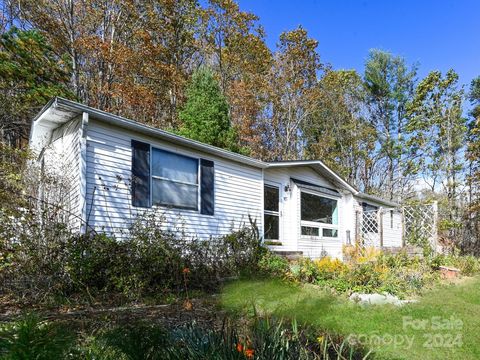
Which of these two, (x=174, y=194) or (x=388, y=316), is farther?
(x=174, y=194)

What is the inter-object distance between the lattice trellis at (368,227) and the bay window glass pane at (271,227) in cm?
437

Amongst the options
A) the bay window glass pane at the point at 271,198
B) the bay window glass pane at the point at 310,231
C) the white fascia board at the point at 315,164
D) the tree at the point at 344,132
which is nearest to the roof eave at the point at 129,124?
the white fascia board at the point at 315,164

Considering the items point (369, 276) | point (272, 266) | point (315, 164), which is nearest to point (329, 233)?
point (315, 164)

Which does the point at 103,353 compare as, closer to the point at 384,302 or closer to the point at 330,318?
the point at 330,318

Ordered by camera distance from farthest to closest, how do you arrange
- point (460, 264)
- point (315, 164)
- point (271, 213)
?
point (315, 164)
point (271, 213)
point (460, 264)

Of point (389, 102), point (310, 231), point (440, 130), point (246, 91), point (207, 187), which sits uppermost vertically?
point (389, 102)

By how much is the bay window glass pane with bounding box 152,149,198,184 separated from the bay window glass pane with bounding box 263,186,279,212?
3.07 metres

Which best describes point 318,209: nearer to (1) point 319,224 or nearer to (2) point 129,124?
(1) point 319,224

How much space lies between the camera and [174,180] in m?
8.27

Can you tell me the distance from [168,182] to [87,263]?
3.04 metres

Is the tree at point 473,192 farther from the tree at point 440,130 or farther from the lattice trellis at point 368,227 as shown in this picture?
the lattice trellis at point 368,227

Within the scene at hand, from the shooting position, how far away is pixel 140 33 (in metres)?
17.2

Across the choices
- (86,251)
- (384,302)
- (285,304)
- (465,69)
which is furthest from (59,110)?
(465,69)

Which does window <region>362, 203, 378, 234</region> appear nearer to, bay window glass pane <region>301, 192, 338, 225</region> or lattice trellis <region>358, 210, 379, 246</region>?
lattice trellis <region>358, 210, 379, 246</region>
